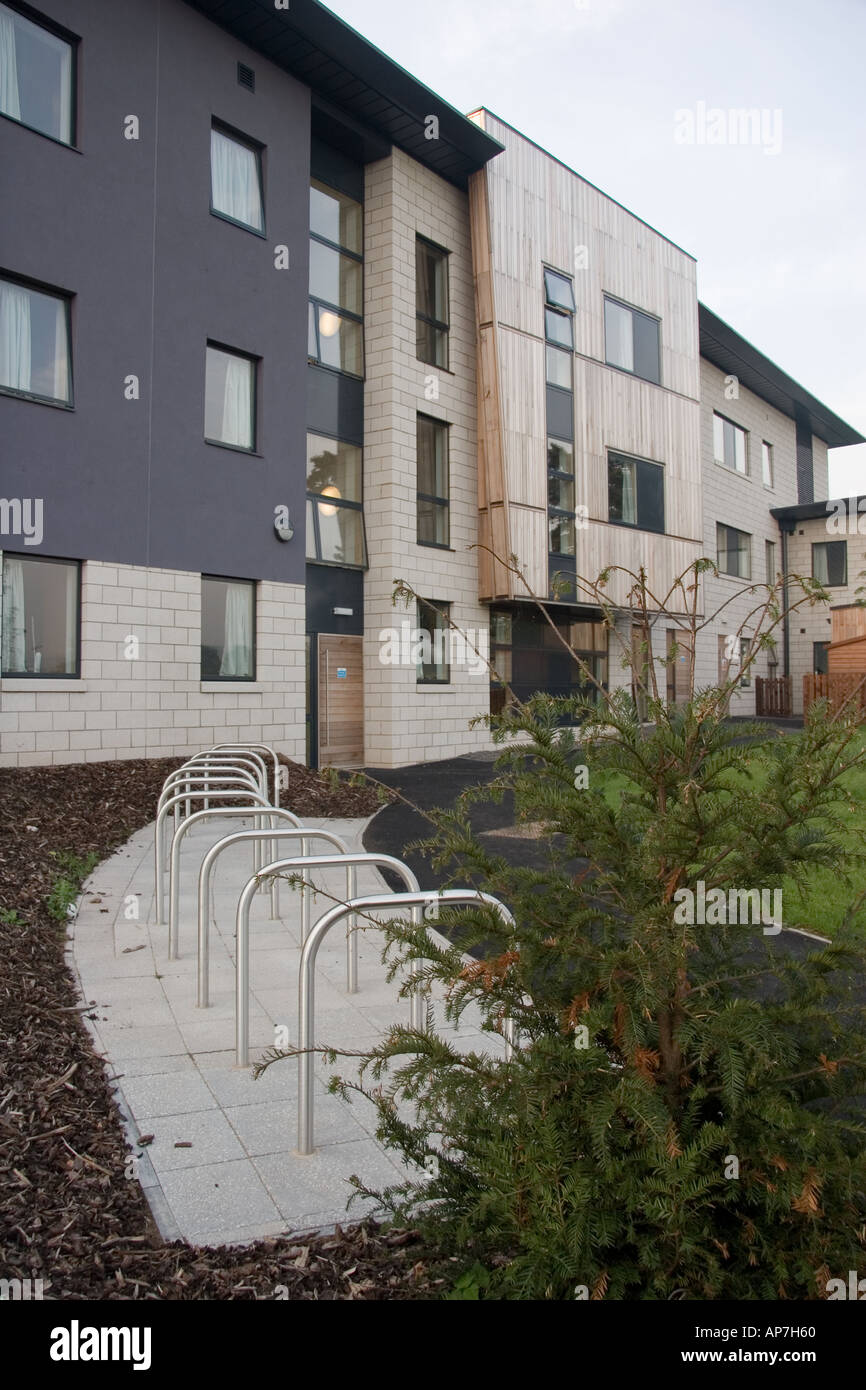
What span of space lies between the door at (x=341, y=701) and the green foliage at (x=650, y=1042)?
14.7 m

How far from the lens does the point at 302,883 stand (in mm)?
2822

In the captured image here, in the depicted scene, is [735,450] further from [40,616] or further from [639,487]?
[40,616]

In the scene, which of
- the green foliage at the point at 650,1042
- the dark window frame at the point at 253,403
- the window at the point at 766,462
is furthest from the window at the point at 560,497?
the green foliage at the point at 650,1042

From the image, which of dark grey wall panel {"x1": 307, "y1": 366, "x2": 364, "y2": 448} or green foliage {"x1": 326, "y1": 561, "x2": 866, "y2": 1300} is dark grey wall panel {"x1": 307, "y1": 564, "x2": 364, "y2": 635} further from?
green foliage {"x1": 326, "y1": 561, "x2": 866, "y2": 1300}

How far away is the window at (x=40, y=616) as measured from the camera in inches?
465

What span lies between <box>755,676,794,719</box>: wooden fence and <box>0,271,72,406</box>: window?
79.9 ft

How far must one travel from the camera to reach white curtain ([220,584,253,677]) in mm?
14789

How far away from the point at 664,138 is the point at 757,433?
790 inches

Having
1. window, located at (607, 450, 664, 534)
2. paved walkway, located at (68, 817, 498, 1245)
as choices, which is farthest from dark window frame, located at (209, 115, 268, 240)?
paved walkway, located at (68, 817, 498, 1245)

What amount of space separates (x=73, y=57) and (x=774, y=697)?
2585cm

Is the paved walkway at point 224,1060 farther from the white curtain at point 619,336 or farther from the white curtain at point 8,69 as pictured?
the white curtain at point 619,336

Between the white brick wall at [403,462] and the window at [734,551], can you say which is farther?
the window at [734,551]

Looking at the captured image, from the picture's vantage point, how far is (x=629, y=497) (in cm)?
2273
